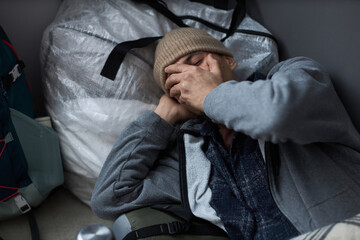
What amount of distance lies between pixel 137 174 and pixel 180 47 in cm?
43

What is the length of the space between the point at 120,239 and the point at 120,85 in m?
0.54

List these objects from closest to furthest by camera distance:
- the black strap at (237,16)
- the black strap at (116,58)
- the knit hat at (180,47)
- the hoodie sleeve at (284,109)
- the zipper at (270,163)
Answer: the hoodie sleeve at (284,109) → the zipper at (270,163) → the knit hat at (180,47) → the black strap at (116,58) → the black strap at (237,16)

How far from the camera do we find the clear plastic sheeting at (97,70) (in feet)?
3.94

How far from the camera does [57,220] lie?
4.24 feet

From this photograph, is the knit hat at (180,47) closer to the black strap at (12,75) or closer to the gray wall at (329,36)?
the gray wall at (329,36)

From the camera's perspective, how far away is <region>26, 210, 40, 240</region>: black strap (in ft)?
3.90

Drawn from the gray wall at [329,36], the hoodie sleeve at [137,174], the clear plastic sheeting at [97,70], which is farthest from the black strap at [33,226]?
the gray wall at [329,36]

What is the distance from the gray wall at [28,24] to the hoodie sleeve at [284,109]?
0.99 metres

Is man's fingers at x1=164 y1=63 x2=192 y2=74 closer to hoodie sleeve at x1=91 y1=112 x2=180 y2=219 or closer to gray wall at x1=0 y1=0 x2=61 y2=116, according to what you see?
hoodie sleeve at x1=91 y1=112 x2=180 y2=219

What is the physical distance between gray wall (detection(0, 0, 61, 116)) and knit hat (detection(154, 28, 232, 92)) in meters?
0.61

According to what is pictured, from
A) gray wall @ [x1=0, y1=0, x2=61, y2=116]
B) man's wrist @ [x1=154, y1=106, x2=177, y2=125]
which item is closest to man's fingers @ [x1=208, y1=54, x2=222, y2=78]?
man's wrist @ [x1=154, y1=106, x2=177, y2=125]

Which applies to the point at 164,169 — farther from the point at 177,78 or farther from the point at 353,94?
the point at 353,94

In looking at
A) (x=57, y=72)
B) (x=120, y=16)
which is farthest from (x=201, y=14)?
(x=57, y=72)

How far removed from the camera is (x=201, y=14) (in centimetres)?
136
